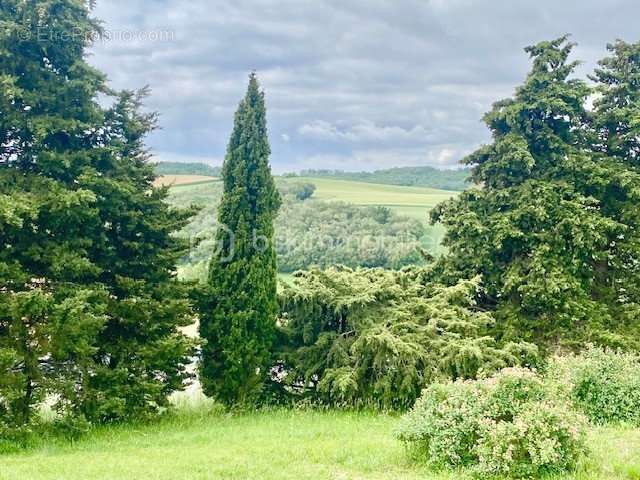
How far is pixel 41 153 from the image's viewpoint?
33.8 feet

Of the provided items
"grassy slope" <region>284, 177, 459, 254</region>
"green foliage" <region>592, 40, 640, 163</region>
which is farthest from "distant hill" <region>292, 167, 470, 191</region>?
"green foliage" <region>592, 40, 640, 163</region>

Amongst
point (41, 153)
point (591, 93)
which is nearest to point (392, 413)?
point (41, 153)

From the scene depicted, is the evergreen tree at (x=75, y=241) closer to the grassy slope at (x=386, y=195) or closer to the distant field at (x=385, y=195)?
the grassy slope at (x=386, y=195)

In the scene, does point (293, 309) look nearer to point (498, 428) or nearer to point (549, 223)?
point (549, 223)

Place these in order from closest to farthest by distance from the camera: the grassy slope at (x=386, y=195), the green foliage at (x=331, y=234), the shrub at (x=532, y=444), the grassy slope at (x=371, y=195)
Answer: the shrub at (x=532, y=444) < the green foliage at (x=331, y=234) < the grassy slope at (x=371, y=195) < the grassy slope at (x=386, y=195)

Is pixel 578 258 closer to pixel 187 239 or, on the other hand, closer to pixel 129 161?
pixel 187 239

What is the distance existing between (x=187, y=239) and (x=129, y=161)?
76.4 inches

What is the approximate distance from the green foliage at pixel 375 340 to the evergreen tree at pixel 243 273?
0.66 metres

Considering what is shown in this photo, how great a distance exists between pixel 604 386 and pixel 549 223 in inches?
173

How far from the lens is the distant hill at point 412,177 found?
4147 cm

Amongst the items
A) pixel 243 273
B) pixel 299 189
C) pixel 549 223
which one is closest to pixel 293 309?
pixel 243 273

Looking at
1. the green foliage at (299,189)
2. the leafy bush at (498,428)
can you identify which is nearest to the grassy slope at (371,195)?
the green foliage at (299,189)

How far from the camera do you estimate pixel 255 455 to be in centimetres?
751

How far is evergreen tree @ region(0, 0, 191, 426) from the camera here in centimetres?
947
